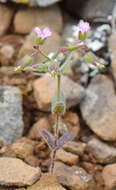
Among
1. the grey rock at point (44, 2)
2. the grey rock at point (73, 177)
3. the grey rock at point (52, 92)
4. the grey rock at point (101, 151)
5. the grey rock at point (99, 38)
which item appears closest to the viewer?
the grey rock at point (73, 177)

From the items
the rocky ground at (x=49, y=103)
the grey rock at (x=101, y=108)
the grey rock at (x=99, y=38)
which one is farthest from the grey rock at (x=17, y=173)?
the grey rock at (x=99, y=38)

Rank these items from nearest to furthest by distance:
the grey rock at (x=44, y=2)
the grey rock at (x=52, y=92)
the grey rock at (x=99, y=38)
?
1. the grey rock at (x=52, y=92)
2. the grey rock at (x=99, y=38)
3. the grey rock at (x=44, y=2)

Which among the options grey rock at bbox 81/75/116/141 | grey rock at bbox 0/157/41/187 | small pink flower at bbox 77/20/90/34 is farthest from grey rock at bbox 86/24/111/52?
grey rock at bbox 0/157/41/187

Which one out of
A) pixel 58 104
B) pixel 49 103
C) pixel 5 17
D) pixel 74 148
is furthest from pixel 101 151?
pixel 5 17

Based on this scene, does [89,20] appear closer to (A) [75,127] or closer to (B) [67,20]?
(B) [67,20]

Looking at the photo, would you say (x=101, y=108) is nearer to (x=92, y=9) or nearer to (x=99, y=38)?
(x=99, y=38)

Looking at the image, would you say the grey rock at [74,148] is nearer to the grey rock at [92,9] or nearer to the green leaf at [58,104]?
the green leaf at [58,104]

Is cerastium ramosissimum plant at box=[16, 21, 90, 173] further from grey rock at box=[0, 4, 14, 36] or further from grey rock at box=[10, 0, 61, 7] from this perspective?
grey rock at box=[0, 4, 14, 36]

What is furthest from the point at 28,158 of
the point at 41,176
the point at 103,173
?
the point at 103,173
